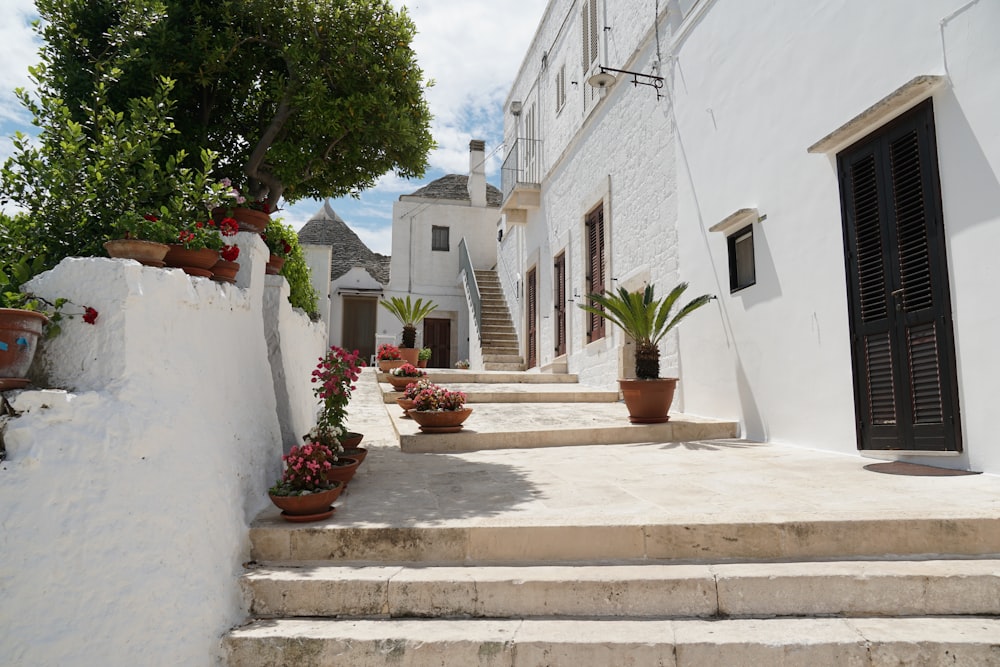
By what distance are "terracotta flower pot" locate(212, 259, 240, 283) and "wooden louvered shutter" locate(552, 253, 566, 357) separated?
991 centimetres

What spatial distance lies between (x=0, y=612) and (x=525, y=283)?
1446cm

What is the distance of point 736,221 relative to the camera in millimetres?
6969

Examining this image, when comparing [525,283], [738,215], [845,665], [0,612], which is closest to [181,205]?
[0,612]

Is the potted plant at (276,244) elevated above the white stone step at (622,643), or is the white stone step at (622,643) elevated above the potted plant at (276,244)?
the potted plant at (276,244)

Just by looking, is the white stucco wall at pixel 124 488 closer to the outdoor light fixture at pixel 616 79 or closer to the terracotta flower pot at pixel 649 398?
the terracotta flower pot at pixel 649 398

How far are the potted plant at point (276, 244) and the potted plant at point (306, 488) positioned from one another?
204 cm

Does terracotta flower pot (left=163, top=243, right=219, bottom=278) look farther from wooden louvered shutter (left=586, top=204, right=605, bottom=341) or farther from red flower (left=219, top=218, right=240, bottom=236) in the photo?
wooden louvered shutter (left=586, top=204, right=605, bottom=341)

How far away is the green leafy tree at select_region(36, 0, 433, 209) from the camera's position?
4195mm

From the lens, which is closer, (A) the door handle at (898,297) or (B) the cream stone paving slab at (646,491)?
(B) the cream stone paving slab at (646,491)

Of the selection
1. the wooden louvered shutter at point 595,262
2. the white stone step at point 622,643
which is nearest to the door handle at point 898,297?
the white stone step at point 622,643

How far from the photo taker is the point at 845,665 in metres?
2.41

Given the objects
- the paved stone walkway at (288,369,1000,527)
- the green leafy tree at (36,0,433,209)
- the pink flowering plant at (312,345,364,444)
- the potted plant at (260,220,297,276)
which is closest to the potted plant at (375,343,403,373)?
the paved stone walkway at (288,369,1000,527)

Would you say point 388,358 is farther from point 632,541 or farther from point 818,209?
point 632,541

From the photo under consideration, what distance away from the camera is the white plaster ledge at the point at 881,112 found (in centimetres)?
458
